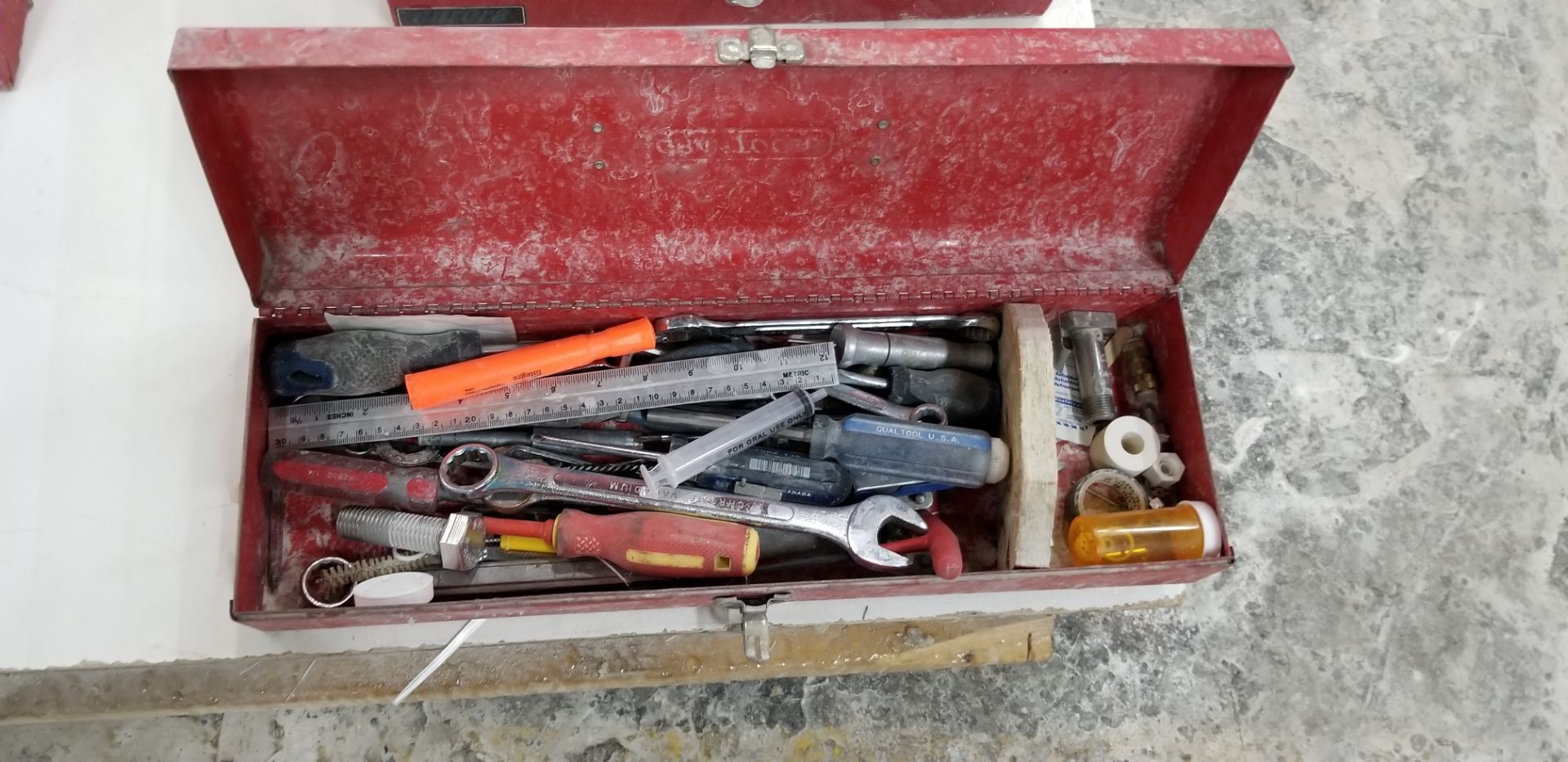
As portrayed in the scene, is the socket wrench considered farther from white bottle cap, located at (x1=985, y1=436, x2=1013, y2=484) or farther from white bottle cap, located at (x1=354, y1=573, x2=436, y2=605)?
white bottle cap, located at (x1=354, y1=573, x2=436, y2=605)

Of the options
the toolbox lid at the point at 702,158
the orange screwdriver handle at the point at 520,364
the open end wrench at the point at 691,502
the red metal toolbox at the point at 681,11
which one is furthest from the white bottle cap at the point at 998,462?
the red metal toolbox at the point at 681,11

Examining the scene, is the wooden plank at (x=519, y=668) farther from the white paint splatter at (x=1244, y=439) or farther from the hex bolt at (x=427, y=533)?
the white paint splatter at (x=1244, y=439)

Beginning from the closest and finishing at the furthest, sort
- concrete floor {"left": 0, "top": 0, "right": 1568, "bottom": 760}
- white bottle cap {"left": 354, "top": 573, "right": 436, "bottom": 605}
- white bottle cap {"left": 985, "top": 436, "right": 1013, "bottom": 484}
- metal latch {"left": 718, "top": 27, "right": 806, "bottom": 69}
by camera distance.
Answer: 1. metal latch {"left": 718, "top": 27, "right": 806, "bottom": 69}
2. white bottle cap {"left": 354, "top": 573, "right": 436, "bottom": 605}
3. white bottle cap {"left": 985, "top": 436, "right": 1013, "bottom": 484}
4. concrete floor {"left": 0, "top": 0, "right": 1568, "bottom": 760}

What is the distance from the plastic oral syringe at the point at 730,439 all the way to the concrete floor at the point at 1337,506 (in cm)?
34

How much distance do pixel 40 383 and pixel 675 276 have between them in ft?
2.53

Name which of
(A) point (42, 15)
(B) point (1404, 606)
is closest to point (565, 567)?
(A) point (42, 15)

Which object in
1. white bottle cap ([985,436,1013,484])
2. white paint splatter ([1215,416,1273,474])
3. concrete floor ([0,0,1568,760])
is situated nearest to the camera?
white bottle cap ([985,436,1013,484])

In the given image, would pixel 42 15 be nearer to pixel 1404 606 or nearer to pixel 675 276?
pixel 675 276

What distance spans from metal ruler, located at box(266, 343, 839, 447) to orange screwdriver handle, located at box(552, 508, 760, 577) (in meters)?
0.15

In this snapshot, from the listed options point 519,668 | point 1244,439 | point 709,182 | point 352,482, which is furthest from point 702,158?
point 1244,439

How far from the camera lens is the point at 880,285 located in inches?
48.3

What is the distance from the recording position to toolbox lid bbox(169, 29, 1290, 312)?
983 mm

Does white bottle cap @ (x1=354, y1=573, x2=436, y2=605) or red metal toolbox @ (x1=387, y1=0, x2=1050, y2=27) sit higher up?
red metal toolbox @ (x1=387, y1=0, x2=1050, y2=27)

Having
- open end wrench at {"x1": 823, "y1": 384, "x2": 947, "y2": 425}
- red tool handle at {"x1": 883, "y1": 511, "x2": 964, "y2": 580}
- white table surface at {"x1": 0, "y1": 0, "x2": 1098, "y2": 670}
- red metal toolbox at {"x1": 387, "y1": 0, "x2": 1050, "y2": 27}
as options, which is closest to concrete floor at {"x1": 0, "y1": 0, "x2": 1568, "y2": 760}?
white table surface at {"x1": 0, "y1": 0, "x2": 1098, "y2": 670}
